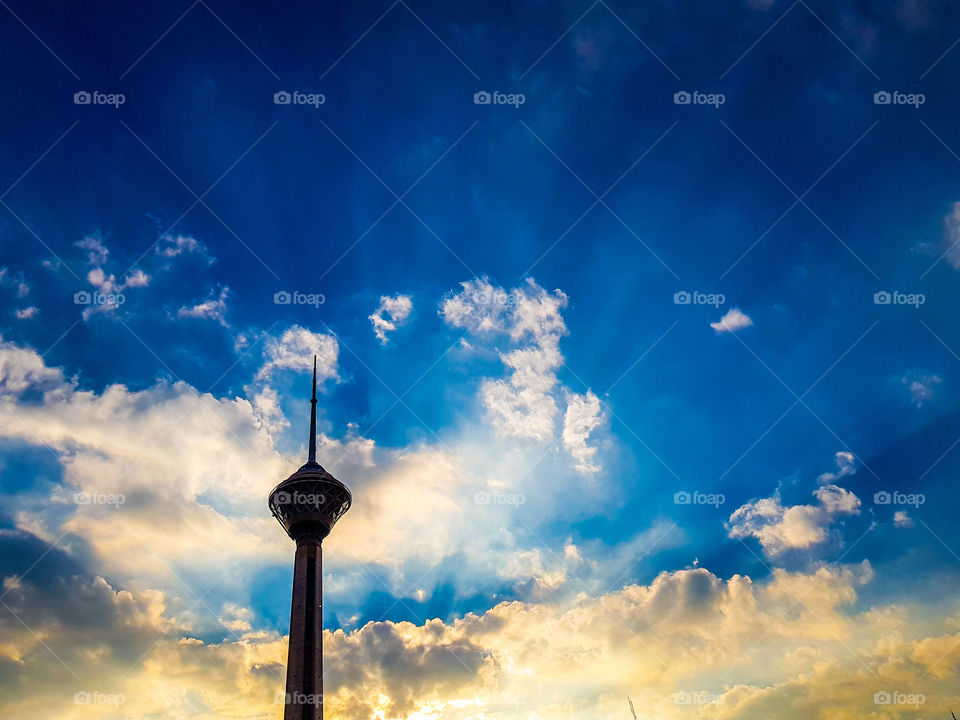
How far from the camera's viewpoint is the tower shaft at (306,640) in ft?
244

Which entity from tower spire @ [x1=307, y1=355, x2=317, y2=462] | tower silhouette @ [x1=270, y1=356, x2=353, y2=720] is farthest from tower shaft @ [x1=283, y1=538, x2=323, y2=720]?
tower spire @ [x1=307, y1=355, x2=317, y2=462]

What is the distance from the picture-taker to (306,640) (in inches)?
3051

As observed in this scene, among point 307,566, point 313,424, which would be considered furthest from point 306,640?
point 313,424

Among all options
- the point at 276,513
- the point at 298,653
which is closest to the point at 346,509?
the point at 276,513

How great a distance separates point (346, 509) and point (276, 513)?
10187 millimetres

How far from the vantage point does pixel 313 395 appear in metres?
109

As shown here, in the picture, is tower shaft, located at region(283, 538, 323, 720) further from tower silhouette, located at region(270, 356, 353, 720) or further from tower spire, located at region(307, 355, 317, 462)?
tower spire, located at region(307, 355, 317, 462)

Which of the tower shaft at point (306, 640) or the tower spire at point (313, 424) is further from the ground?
the tower spire at point (313, 424)

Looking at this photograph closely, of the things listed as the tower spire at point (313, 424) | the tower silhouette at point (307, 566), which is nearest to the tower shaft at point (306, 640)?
the tower silhouette at point (307, 566)

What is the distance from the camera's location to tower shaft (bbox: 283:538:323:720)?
7447 centimetres

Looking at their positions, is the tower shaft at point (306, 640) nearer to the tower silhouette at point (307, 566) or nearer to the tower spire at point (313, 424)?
the tower silhouette at point (307, 566)

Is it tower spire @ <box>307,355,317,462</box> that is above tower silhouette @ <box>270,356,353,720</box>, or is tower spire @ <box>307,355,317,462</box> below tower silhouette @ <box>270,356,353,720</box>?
above

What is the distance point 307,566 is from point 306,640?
31.3ft

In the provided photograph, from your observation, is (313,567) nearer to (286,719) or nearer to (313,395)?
(286,719)
